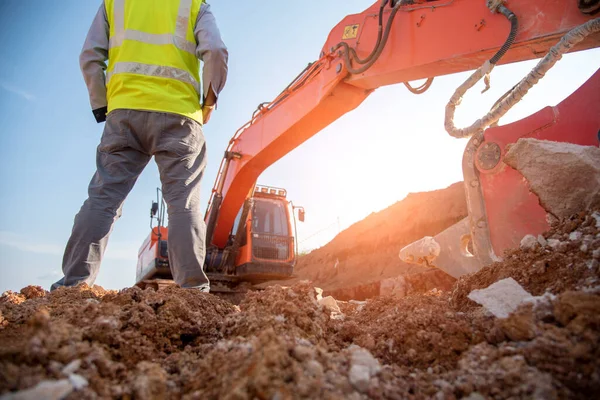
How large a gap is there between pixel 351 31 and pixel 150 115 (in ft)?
7.44

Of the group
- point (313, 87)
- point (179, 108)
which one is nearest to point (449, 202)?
point (313, 87)

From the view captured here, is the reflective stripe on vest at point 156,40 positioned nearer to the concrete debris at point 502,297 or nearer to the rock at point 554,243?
the concrete debris at point 502,297

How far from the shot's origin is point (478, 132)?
9.95ft

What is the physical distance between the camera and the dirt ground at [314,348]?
0.90m

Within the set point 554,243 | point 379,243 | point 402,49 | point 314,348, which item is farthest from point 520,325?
point 379,243

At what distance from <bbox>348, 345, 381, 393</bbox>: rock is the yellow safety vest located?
6.28ft

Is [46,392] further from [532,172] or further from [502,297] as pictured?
[532,172]

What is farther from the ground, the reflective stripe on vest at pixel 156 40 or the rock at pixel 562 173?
the reflective stripe on vest at pixel 156 40

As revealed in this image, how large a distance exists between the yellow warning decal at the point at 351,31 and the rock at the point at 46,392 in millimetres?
3577

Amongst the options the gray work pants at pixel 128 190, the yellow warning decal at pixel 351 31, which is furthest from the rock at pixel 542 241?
the yellow warning decal at pixel 351 31

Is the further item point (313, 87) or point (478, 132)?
point (313, 87)

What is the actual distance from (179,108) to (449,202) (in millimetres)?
10211

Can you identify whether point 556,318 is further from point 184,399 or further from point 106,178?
point 106,178

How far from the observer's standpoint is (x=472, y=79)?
284cm
